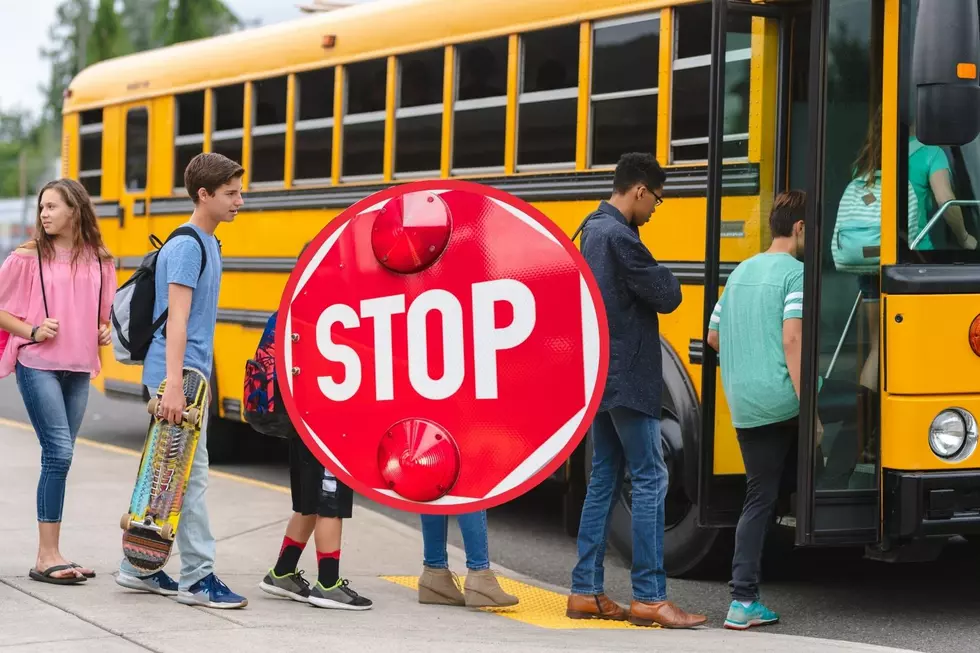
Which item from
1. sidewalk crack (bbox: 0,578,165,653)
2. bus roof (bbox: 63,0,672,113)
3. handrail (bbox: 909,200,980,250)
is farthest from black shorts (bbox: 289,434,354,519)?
bus roof (bbox: 63,0,672,113)

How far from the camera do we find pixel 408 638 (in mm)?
5352

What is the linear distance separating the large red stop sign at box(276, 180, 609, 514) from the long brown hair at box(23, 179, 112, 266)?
252 centimetres

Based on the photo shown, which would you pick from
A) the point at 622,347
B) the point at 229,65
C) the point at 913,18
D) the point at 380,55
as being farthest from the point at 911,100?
the point at 229,65

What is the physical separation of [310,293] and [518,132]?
377cm

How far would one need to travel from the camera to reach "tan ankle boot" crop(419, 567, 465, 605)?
631 cm

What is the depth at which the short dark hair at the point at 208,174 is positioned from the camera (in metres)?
5.81

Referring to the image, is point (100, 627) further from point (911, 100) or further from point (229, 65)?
point (229, 65)

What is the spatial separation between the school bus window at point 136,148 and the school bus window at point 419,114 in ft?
10.6

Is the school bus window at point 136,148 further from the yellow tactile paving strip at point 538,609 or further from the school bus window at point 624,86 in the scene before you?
the yellow tactile paving strip at point 538,609

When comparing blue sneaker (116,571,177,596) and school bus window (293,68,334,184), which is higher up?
school bus window (293,68,334,184)

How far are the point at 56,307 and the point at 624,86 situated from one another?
2661mm

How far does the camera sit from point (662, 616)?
589 cm

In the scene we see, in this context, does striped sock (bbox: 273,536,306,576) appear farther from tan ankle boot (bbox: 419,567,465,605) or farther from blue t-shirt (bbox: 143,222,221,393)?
blue t-shirt (bbox: 143,222,221,393)

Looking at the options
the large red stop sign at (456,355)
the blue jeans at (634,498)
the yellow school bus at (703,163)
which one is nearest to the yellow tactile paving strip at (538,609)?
the blue jeans at (634,498)
